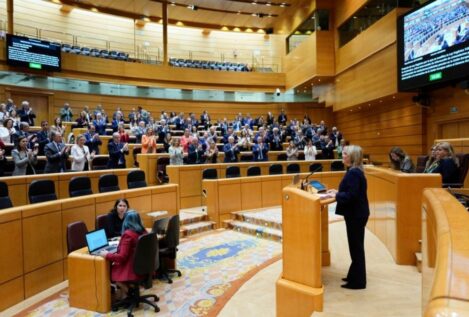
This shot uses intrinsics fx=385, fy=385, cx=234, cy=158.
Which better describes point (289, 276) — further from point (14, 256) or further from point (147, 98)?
point (147, 98)

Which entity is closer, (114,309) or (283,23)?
(114,309)

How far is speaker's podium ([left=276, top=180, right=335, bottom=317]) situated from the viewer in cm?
304

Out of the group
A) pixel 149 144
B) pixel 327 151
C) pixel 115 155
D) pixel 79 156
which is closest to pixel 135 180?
pixel 79 156

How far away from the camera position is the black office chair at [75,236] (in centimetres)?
434


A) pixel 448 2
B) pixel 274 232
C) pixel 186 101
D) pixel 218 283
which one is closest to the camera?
pixel 218 283

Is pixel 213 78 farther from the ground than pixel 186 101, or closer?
farther from the ground

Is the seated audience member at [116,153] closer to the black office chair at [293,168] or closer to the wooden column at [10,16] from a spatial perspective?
the black office chair at [293,168]

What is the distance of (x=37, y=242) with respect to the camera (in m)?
4.29

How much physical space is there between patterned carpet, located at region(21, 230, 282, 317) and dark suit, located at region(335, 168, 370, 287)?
1559 mm

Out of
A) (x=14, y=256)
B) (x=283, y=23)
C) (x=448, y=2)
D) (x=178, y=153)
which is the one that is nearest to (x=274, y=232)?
(x=178, y=153)

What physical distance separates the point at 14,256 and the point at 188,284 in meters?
1.91

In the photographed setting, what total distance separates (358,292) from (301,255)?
0.73 m

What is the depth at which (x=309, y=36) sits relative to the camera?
16516 millimetres

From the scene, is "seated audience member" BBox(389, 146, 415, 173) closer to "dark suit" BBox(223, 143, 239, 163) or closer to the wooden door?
"dark suit" BBox(223, 143, 239, 163)
